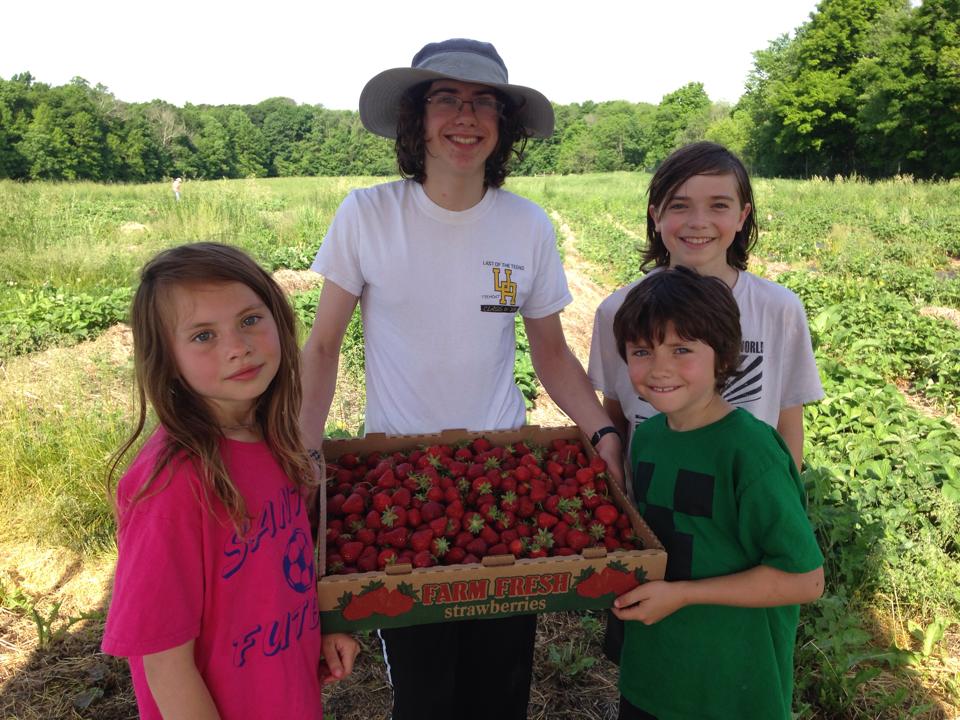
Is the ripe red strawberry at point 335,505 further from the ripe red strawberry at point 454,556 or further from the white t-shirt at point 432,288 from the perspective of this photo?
the white t-shirt at point 432,288

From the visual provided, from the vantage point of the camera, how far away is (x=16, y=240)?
33.5 feet

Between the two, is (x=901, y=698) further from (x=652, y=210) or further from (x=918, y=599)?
(x=652, y=210)

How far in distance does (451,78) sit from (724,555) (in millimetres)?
1639

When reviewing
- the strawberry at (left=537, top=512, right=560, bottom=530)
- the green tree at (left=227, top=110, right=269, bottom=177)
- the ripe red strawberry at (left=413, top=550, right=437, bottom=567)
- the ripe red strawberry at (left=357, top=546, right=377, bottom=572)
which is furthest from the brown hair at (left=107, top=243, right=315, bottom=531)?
the green tree at (left=227, top=110, right=269, bottom=177)

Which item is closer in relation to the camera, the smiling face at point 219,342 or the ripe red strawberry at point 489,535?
the smiling face at point 219,342

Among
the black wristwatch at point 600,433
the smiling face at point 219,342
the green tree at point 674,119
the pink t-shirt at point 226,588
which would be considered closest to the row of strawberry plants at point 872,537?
the black wristwatch at point 600,433

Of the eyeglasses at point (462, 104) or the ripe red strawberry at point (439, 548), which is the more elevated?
the eyeglasses at point (462, 104)

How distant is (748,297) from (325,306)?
146 centimetres

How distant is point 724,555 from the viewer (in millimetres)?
1599

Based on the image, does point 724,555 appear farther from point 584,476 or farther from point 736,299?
point 736,299

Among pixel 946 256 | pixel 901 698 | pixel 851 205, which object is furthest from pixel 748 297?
pixel 851 205

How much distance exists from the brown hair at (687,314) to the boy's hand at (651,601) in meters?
0.58

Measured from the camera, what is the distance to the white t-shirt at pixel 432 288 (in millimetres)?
2111

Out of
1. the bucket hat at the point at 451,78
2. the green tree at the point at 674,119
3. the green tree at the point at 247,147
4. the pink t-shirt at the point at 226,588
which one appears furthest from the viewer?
the green tree at the point at 674,119
